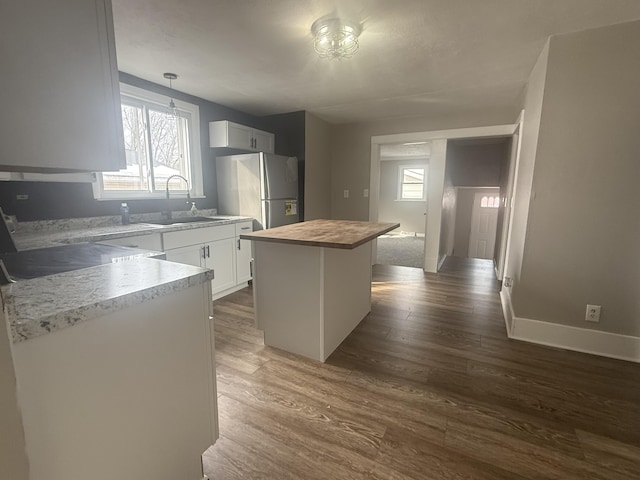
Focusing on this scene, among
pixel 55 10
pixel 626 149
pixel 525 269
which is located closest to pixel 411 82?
pixel 626 149

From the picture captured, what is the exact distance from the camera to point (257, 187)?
144 inches

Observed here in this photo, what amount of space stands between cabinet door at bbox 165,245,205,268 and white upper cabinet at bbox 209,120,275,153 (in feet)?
4.69

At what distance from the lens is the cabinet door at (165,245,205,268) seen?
2705mm

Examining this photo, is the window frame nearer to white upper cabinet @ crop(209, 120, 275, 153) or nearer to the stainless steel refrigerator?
the stainless steel refrigerator

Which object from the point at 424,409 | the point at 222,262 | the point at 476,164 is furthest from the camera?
the point at 476,164

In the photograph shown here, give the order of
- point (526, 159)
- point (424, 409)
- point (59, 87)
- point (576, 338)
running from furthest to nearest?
point (526, 159) → point (576, 338) → point (424, 409) → point (59, 87)

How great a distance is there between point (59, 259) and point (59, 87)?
87cm

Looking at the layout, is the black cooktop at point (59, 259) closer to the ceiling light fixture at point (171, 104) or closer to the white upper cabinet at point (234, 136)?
the ceiling light fixture at point (171, 104)

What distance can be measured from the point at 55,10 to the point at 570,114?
283 centimetres

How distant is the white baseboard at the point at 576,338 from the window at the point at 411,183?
668cm

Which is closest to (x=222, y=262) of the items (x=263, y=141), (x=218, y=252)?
(x=218, y=252)

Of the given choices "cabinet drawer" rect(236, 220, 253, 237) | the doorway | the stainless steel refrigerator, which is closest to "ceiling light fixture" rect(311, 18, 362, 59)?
the stainless steel refrigerator

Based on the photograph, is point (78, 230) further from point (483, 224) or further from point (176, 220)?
point (483, 224)

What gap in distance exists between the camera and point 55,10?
750 millimetres
